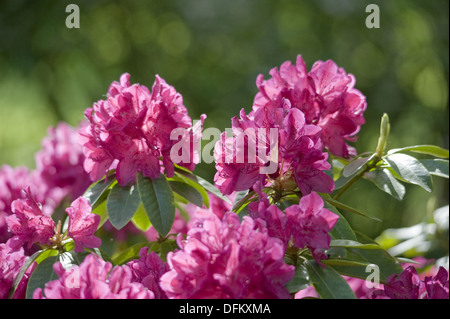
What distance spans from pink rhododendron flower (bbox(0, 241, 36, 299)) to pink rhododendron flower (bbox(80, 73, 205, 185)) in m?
0.22

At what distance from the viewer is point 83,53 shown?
4.81m

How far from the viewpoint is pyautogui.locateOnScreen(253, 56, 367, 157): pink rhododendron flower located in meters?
1.10

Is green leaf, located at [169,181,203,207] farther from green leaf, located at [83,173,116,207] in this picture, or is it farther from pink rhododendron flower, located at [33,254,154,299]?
pink rhododendron flower, located at [33,254,154,299]

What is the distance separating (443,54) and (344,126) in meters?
2.07

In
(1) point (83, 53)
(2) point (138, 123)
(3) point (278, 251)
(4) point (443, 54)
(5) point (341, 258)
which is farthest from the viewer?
(1) point (83, 53)

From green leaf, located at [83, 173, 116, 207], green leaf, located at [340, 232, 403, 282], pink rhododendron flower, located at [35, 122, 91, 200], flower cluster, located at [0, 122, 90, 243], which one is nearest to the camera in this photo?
green leaf, located at [340, 232, 403, 282]

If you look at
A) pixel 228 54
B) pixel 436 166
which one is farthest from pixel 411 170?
pixel 228 54

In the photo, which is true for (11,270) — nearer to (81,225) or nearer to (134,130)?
(81,225)

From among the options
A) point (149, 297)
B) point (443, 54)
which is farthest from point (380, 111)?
point (149, 297)

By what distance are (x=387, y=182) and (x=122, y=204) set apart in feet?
1.65

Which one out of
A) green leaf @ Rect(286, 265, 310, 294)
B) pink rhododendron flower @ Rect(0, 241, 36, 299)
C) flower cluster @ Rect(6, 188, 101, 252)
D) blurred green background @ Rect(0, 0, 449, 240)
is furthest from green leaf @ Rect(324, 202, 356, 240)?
blurred green background @ Rect(0, 0, 449, 240)

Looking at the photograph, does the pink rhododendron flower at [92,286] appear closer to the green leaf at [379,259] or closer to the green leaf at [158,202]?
the green leaf at [158,202]

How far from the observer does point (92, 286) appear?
2.40 feet
